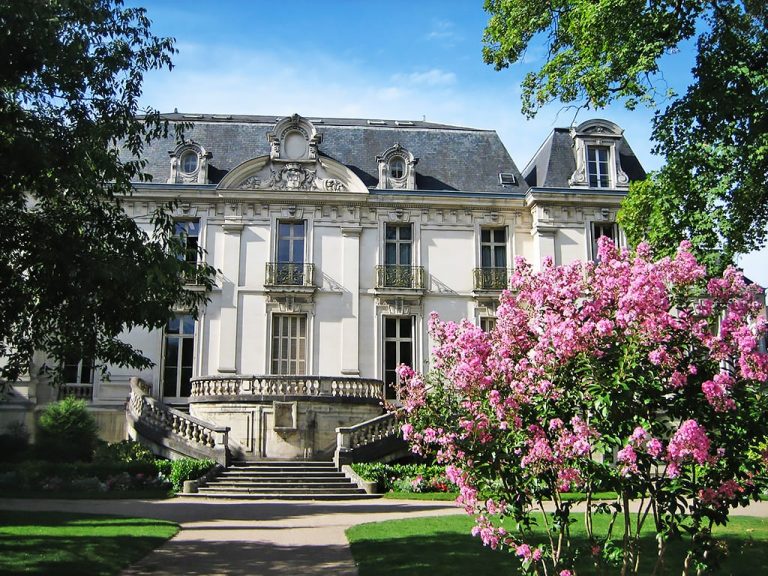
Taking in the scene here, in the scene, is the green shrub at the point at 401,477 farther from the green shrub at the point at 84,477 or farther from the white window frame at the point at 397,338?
the white window frame at the point at 397,338

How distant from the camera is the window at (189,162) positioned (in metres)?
25.9

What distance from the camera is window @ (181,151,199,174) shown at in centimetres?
2588

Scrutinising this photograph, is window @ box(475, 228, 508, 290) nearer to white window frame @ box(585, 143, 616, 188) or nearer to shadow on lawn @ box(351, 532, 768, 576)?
white window frame @ box(585, 143, 616, 188)

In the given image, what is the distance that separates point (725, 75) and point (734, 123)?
2.83ft

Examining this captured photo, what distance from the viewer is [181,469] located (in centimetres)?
1789

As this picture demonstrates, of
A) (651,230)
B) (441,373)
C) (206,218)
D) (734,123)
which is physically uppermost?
(206,218)

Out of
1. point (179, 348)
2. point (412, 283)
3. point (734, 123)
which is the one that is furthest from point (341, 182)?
point (734, 123)

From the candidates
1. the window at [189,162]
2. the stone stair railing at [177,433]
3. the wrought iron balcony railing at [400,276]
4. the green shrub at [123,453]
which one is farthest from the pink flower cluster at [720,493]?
the window at [189,162]

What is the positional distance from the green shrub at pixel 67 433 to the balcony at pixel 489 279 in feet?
41.9

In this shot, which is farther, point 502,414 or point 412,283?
point 412,283

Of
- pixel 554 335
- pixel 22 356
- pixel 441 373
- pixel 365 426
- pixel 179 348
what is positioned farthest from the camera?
pixel 179 348

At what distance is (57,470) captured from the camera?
18.1 meters

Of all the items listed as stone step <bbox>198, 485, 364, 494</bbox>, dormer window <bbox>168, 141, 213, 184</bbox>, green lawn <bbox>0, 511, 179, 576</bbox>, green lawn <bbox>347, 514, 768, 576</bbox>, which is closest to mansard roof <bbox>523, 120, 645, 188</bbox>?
dormer window <bbox>168, 141, 213, 184</bbox>

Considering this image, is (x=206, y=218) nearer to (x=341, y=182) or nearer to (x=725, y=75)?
(x=341, y=182)
